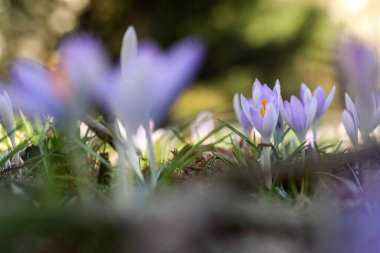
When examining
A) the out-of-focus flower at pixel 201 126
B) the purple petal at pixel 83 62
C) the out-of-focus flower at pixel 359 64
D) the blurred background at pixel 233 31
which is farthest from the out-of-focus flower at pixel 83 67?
the blurred background at pixel 233 31

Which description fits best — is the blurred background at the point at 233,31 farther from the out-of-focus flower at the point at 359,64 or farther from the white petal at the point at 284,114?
the out-of-focus flower at the point at 359,64

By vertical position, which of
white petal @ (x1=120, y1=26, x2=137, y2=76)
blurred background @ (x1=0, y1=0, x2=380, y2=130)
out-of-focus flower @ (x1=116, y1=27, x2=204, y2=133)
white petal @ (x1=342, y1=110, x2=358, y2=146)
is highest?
blurred background @ (x1=0, y1=0, x2=380, y2=130)

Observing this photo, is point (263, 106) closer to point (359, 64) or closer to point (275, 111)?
point (275, 111)

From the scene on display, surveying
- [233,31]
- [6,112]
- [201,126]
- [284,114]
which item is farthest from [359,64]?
[233,31]

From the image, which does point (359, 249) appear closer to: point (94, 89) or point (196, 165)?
point (94, 89)

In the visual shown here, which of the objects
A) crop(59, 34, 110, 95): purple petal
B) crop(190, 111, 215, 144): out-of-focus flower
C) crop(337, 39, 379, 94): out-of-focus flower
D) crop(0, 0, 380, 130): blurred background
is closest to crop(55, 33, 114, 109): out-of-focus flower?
crop(59, 34, 110, 95): purple petal

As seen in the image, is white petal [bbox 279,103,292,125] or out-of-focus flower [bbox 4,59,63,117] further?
white petal [bbox 279,103,292,125]

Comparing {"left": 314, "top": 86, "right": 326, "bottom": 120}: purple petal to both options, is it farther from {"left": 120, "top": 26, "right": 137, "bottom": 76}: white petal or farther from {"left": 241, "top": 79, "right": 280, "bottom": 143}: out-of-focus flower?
{"left": 120, "top": 26, "right": 137, "bottom": 76}: white petal
